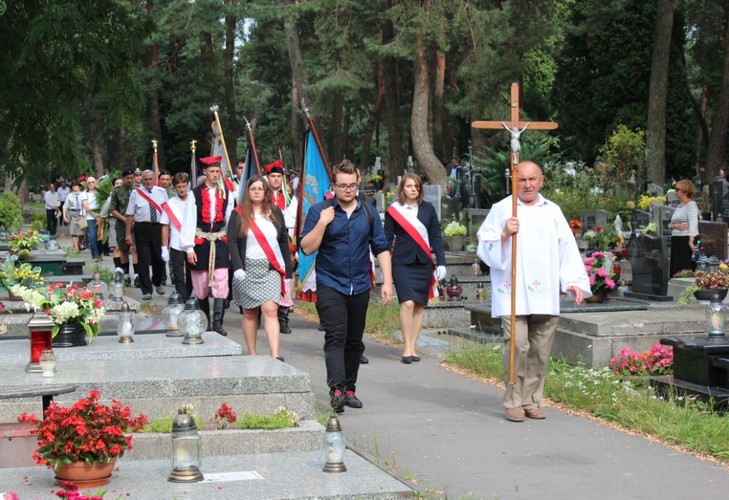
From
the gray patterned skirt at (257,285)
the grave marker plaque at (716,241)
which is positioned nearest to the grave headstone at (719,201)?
the grave marker plaque at (716,241)

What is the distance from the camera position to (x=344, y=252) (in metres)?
9.93

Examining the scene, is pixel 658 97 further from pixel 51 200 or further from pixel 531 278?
pixel 531 278

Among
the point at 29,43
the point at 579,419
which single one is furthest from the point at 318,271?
the point at 29,43

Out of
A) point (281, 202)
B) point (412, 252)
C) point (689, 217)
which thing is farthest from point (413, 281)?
point (689, 217)

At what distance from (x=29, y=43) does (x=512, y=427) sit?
267 inches

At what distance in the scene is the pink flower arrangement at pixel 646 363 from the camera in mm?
11008

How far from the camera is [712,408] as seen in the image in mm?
9359

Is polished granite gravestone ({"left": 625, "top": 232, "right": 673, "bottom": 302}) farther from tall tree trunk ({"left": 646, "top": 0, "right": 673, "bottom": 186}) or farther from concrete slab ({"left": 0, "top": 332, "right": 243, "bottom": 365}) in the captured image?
tall tree trunk ({"left": 646, "top": 0, "right": 673, "bottom": 186})

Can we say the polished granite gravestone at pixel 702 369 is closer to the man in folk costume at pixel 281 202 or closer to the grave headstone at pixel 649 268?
the man in folk costume at pixel 281 202

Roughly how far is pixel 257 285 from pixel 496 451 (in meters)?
3.71

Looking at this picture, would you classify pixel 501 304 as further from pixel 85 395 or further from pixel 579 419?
pixel 85 395

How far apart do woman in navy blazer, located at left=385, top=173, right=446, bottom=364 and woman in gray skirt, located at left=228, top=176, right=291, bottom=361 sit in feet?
5.47

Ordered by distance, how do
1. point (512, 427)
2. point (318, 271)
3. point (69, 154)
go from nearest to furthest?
point (512, 427) → point (318, 271) → point (69, 154)

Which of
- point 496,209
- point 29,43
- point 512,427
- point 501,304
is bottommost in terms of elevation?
point 512,427
